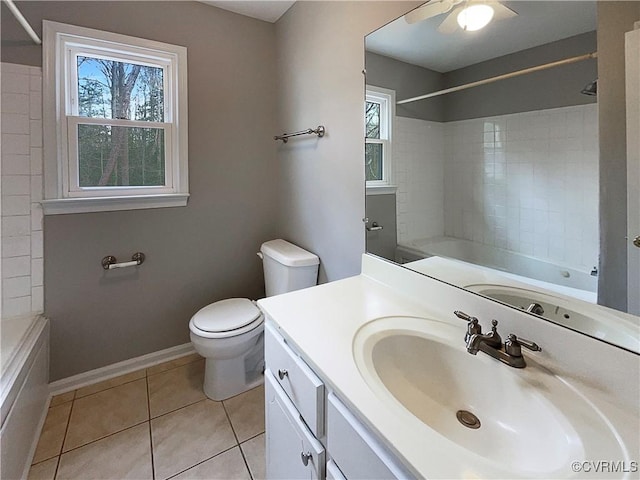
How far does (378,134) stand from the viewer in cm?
147

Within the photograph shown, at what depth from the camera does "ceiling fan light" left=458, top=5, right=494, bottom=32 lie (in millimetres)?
1010

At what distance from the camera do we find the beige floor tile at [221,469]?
1.37 m

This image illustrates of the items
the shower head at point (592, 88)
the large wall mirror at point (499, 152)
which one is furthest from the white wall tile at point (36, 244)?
the shower head at point (592, 88)

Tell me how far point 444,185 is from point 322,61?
43.7 inches

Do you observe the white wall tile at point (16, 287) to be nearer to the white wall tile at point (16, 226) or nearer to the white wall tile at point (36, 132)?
the white wall tile at point (16, 226)

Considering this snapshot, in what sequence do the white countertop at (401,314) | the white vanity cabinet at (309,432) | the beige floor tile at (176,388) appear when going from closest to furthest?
the white countertop at (401,314), the white vanity cabinet at (309,432), the beige floor tile at (176,388)

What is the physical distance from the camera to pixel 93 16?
70.0 inches

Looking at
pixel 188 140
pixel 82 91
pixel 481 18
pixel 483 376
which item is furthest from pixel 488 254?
pixel 82 91

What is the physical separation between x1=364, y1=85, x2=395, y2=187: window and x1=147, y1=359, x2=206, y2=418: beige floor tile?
5.25ft

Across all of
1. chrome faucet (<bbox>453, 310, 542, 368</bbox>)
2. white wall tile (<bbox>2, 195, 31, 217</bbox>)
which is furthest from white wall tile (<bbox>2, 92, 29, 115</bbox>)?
chrome faucet (<bbox>453, 310, 542, 368</bbox>)

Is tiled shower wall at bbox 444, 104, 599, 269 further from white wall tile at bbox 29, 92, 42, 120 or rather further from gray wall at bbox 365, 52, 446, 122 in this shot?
white wall tile at bbox 29, 92, 42, 120

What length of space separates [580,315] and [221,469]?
151 centimetres

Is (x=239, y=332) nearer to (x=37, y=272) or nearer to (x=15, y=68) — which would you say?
(x=37, y=272)

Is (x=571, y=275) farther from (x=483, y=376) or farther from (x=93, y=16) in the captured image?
(x=93, y=16)
